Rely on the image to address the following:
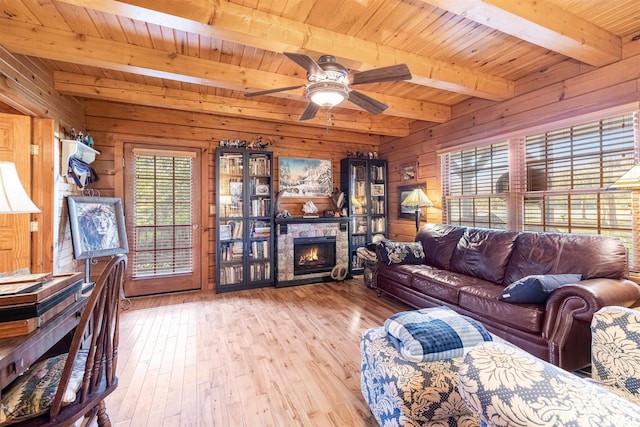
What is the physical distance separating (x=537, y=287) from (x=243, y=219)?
361 cm

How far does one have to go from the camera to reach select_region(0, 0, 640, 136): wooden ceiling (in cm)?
190

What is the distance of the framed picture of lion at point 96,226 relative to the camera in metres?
3.11

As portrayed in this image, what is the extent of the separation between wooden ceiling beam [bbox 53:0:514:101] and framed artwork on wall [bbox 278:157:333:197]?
8.16 ft

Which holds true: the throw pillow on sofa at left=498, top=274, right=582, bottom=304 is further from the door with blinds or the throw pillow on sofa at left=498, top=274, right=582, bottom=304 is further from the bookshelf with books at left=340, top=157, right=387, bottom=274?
the door with blinds

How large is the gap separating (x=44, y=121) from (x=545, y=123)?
17.0ft

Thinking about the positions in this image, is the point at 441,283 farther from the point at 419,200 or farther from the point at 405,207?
the point at 405,207

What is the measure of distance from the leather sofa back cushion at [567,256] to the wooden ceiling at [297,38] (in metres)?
1.60

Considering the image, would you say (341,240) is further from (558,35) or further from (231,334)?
(558,35)

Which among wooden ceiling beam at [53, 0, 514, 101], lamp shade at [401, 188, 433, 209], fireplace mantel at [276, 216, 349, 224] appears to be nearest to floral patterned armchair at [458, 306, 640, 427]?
wooden ceiling beam at [53, 0, 514, 101]

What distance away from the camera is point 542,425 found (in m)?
0.60

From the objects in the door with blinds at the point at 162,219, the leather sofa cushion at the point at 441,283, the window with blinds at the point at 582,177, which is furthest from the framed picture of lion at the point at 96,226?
the window with blinds at the point at 582,177

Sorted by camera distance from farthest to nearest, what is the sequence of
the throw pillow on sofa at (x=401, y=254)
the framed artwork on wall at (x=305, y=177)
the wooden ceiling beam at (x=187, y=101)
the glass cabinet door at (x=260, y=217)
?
the framed artwork on wall at (x=305, y=177) → the glass cabinet door at (x=260, y=217) → the throw pillow on sofa at (x=401, y=254) → the wooden ceiling beam at (x=187, y=101)

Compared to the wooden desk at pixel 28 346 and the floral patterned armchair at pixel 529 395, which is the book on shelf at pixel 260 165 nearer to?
the wooden desk at pixel 28 346

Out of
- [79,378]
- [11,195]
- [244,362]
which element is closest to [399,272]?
[244,362]
